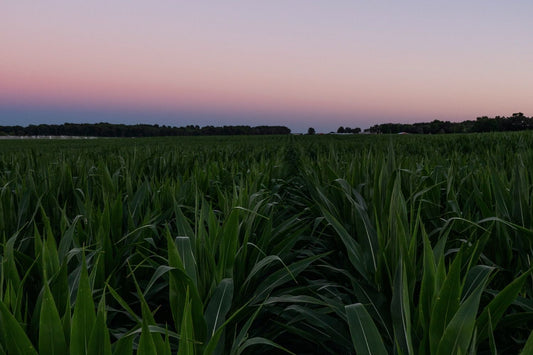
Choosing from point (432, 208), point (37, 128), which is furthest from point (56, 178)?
point (37, 128)

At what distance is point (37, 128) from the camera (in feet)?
364

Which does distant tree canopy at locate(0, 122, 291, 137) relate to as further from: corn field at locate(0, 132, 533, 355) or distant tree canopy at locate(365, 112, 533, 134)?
corn field at locate(0, 132, 533, 355)

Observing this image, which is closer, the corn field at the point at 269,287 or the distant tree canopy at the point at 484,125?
the corn field at the point at 269,287

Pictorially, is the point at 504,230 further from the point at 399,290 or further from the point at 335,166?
the point at 335,166

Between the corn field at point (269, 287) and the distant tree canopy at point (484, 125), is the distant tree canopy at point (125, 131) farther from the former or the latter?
the corn field at point (269, 287)

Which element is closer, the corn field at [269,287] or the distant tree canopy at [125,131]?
the corn field at [269,287]

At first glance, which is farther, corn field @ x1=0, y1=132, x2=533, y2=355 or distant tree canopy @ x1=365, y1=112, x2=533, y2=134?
distant tree canopy @ x1=365, y1=112, x2=533, y2=134

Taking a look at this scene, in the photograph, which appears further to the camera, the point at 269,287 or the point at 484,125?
the point at 484,125

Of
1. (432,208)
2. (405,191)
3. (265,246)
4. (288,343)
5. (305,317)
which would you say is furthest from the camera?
(405,191)

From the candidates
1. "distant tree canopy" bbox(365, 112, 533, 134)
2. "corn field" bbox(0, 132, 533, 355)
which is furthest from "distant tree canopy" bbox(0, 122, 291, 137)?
"corn field" bbox(0, 132, 533, 355)

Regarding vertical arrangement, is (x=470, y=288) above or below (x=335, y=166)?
below

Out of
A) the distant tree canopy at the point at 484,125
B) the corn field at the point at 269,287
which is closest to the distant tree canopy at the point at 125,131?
the distant tree canopy at the point at 484,125

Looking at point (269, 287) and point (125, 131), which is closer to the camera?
point (269, 287)

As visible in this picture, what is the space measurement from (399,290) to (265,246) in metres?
0.80
